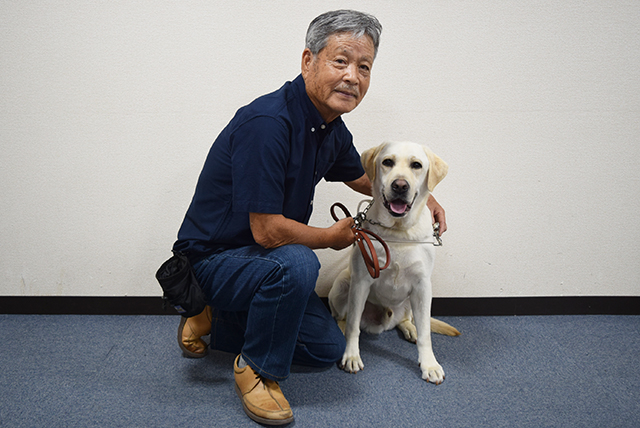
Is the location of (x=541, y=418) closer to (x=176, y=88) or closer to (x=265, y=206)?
(x=265, y=206)

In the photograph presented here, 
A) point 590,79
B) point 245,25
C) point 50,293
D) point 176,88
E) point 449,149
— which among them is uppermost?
point 245,25

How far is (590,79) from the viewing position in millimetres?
2186

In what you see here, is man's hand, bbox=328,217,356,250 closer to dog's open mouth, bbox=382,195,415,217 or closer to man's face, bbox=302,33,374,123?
dog's open mouth, bbox=382,195,415,217

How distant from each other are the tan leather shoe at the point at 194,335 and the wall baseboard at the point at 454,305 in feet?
1.60

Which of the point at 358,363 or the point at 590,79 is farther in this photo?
the point at 590,79

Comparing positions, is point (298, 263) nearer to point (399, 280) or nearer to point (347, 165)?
point (399, 280)

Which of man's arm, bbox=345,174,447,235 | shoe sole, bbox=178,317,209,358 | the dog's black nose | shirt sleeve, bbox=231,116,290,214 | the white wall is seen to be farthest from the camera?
the white wall

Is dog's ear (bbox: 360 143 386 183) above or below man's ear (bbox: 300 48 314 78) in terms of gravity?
below

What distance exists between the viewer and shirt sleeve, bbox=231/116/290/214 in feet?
4.59

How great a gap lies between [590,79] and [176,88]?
92.0 inches

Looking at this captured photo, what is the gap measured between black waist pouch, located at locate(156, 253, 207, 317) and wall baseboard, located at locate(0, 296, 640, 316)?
848 mm

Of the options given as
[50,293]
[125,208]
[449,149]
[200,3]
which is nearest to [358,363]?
[449,149]

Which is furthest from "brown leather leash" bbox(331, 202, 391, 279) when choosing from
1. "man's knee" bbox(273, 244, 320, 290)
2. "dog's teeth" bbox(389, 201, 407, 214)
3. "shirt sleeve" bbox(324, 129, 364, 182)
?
"shirt sleeve" bbox(324, 129, 364, 182)

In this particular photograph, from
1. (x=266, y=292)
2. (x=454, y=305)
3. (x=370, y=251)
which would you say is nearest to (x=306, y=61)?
(x=370, y=251)
